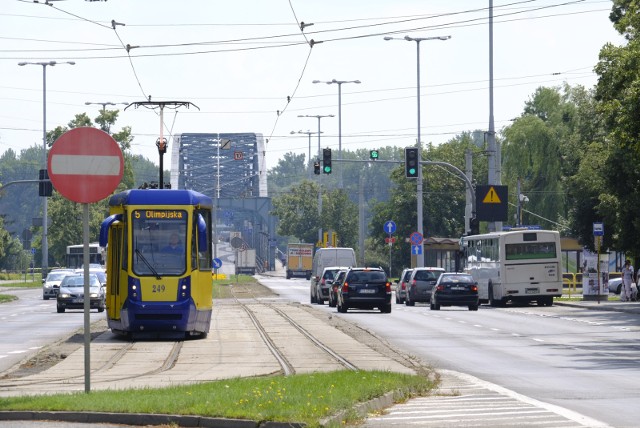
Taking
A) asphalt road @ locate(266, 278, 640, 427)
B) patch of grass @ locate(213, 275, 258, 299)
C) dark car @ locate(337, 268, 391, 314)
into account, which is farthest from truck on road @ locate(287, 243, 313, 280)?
dark car @ locate(337, 268, 391, 314)

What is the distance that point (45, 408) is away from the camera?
520 inches

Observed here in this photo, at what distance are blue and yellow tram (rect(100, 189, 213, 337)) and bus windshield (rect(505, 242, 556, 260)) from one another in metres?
25.5

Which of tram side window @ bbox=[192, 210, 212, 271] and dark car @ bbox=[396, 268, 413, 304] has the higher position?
tram side window @ bbox=[192, 210, 212, 271]

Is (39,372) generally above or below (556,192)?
below

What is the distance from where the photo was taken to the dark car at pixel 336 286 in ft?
164

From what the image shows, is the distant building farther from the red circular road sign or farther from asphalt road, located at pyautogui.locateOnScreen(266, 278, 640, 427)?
the red circular road sign

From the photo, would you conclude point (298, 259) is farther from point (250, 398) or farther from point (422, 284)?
point (250, 398)

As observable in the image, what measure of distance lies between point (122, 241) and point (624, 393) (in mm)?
13329

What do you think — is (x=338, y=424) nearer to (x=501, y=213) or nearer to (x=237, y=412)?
(x=237, y=412)

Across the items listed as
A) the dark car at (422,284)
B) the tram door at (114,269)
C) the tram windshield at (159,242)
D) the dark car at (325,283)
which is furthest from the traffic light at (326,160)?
the tram windshield at (159,242)

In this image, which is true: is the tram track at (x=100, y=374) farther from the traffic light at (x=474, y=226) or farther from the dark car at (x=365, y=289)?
the traffic light at (x=474, y=226)

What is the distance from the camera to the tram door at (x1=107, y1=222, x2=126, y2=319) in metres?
27.1

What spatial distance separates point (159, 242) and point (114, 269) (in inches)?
46.3

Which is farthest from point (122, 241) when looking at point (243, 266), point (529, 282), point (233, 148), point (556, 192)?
point (233, 148)
